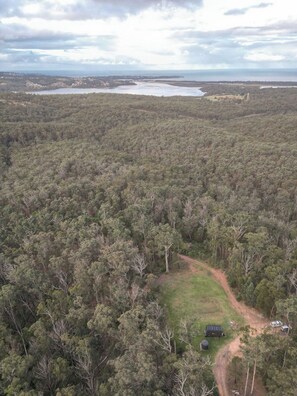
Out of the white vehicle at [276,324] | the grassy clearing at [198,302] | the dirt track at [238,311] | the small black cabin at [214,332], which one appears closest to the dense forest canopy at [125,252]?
the white vehicle at [276,324]

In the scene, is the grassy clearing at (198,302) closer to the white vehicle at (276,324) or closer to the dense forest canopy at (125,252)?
the dense forest canopy at (125,252)

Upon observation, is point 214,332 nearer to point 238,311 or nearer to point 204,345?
point 204,345

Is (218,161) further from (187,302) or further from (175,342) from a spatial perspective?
(175,342)

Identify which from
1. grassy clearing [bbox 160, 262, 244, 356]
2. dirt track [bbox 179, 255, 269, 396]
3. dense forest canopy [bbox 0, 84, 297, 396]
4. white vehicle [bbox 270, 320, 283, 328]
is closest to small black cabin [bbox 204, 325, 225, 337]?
grassy clearing [bbox 160, 262, 244, 356]

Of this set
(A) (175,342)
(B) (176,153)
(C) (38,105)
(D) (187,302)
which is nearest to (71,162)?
(B) (176,153)

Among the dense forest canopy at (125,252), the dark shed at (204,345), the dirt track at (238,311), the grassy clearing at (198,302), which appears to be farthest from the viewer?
the grassy clearing at (198,302)

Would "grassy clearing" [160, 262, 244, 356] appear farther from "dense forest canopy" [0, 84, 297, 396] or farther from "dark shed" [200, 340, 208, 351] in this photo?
"dense forest canopy" [0, 84, 297, 396]

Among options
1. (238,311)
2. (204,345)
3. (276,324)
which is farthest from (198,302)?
(276,324)
